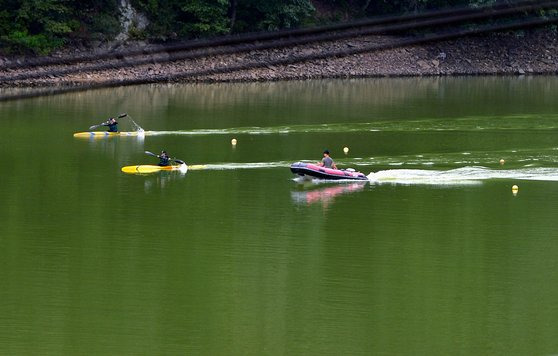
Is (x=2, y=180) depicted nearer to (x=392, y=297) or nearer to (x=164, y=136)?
(x=164, y=136)

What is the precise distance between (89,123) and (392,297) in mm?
19879

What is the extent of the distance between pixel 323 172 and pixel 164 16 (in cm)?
2190

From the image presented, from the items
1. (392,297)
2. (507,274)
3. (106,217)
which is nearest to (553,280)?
(507,274)

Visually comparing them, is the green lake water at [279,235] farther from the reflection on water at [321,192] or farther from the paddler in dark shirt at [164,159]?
the paddler in dark shirt at [164,159]

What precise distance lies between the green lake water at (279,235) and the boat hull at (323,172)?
28 centimetres

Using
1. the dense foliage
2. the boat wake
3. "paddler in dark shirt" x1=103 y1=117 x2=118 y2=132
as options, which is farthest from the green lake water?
the dense foliage

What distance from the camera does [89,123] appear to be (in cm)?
3466

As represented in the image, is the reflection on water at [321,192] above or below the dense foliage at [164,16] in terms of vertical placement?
below

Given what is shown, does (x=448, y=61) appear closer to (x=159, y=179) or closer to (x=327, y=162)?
(x=327, y=162)

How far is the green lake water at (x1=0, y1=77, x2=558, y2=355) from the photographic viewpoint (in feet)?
49.0

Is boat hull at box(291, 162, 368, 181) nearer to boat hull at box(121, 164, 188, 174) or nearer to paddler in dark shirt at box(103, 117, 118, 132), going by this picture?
boat hull at box(121, 164, 188, 174)

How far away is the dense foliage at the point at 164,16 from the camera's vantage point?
143 ft

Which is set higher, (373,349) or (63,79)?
(63,79)

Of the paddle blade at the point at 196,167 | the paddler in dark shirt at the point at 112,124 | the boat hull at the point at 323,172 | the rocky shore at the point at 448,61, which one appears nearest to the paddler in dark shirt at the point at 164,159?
the paddle blade at the point at 196,167
